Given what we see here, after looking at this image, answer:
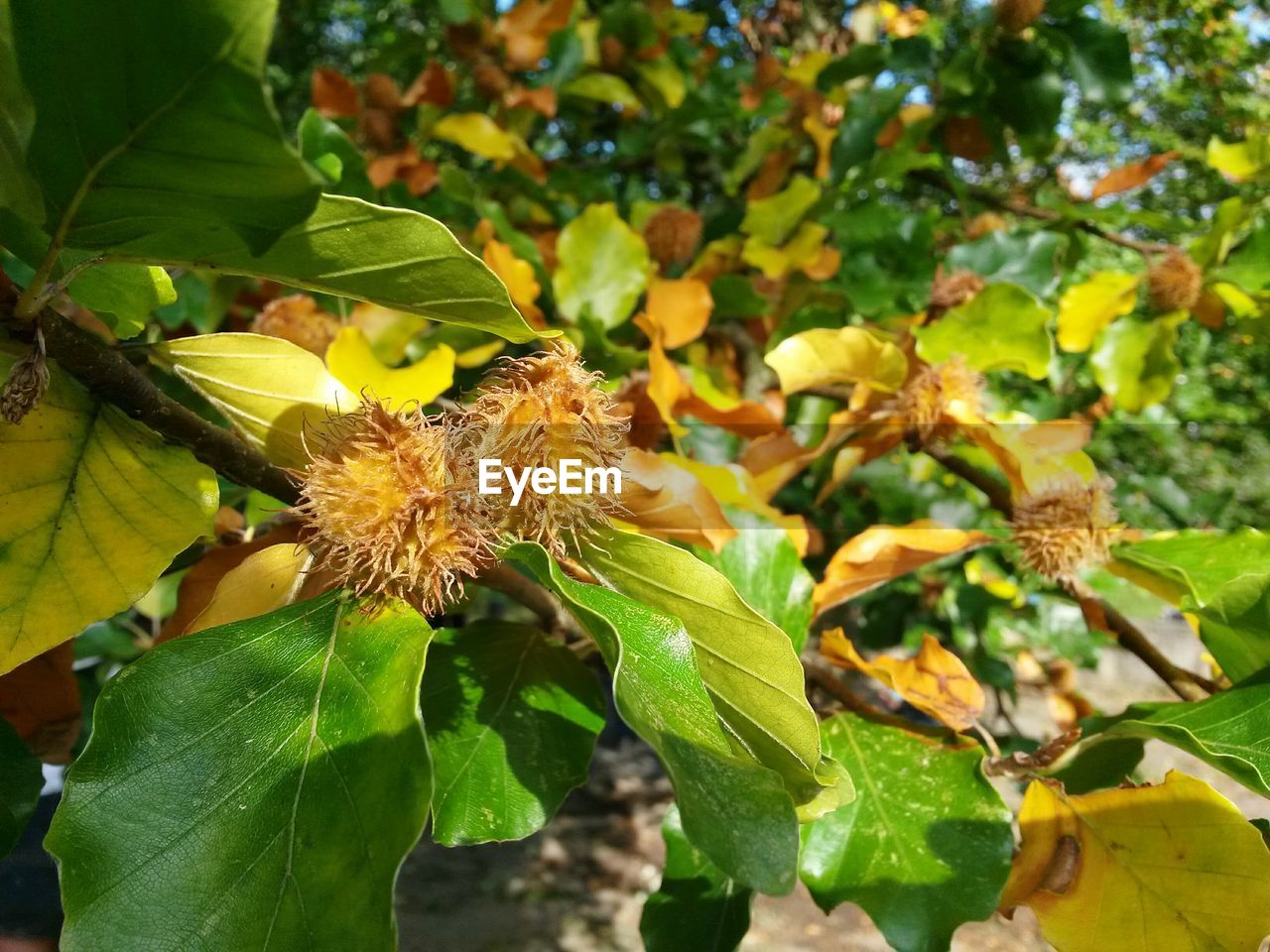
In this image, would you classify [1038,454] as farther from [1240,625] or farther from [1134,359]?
[1134,359]

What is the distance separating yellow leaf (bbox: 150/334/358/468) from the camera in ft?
1.52

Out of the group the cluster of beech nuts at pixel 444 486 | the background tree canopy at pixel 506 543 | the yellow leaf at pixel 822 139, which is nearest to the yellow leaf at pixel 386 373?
the background tree canopy at pixel 506 543

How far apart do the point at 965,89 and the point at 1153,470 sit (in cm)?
190

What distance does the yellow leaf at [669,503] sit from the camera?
524 mm

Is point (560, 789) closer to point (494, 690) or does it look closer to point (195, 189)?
point (494, 690)

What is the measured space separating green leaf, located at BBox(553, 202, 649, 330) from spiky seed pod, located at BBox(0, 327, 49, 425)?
0.60 m

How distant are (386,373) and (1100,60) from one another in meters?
1.11

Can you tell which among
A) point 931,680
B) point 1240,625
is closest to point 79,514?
point 931,680

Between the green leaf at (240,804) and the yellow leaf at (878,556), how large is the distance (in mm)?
393

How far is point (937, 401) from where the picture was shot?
79 centimetres

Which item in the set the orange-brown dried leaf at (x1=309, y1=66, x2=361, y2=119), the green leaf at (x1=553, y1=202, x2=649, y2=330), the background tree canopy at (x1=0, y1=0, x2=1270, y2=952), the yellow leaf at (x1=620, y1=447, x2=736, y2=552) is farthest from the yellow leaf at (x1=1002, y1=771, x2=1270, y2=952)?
the orange-brown dried leaf at (x1=309, y1=66, x2=361, y2=119)

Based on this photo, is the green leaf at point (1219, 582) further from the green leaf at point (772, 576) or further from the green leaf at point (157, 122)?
the green leaf at point (157, 122)

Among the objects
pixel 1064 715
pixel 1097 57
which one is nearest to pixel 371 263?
pixel 1097 57

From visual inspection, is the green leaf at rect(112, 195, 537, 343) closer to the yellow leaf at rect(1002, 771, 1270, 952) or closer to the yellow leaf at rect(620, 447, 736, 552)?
the yellow leaf at rect(620, 447, 736, 552)
